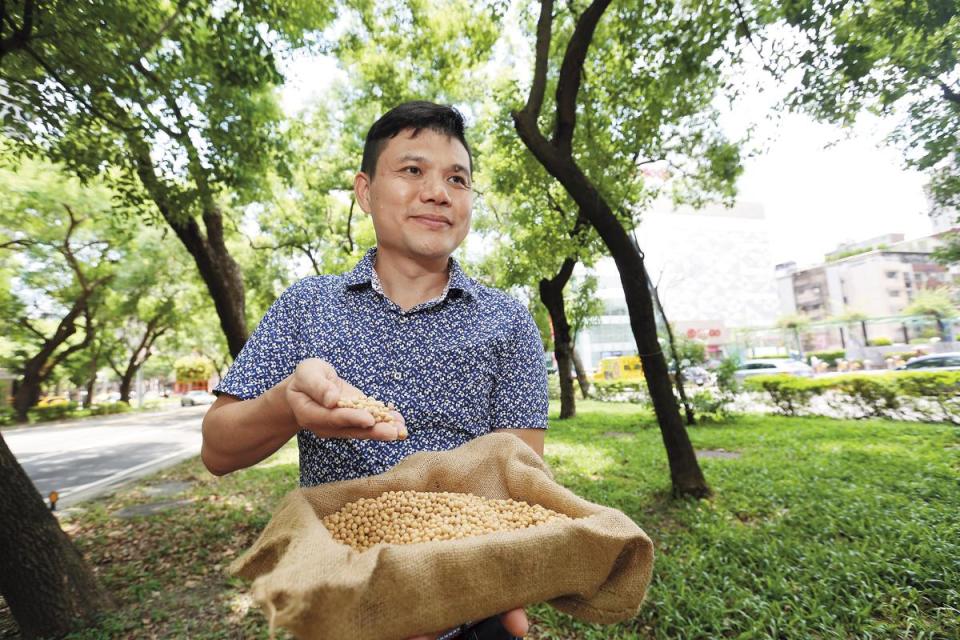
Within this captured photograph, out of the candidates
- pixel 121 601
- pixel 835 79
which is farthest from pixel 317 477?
pixel 835 79

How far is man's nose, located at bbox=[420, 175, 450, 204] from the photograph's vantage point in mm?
1651

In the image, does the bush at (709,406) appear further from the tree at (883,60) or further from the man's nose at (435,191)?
the man's nose at (435,191)

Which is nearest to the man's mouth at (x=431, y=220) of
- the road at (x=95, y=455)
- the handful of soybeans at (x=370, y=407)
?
the handful of soybeans at (x=370, y=407)

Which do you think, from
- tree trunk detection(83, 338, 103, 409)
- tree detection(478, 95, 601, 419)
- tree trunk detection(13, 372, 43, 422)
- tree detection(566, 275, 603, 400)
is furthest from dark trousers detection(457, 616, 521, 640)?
tree trunk detection(83, 338, 103, 409)

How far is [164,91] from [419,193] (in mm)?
5967

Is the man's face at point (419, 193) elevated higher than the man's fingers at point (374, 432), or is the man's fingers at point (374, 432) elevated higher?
the man's face at point (419, 193)

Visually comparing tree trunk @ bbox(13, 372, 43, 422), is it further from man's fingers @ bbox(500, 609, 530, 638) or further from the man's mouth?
man's fingers @ bbox(500, 609, 530, 638)

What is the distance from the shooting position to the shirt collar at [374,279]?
1741mm

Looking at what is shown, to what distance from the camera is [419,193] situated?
5.46ft

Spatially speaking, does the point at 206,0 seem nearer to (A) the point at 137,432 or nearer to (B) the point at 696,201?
(B) the point at 696,201

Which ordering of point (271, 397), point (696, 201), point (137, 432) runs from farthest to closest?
point (137, 432) → point (696, 201) → point (271, 397)

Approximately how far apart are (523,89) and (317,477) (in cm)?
1107

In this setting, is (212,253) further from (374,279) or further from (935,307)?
(935,307)

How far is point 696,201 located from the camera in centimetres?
1359
